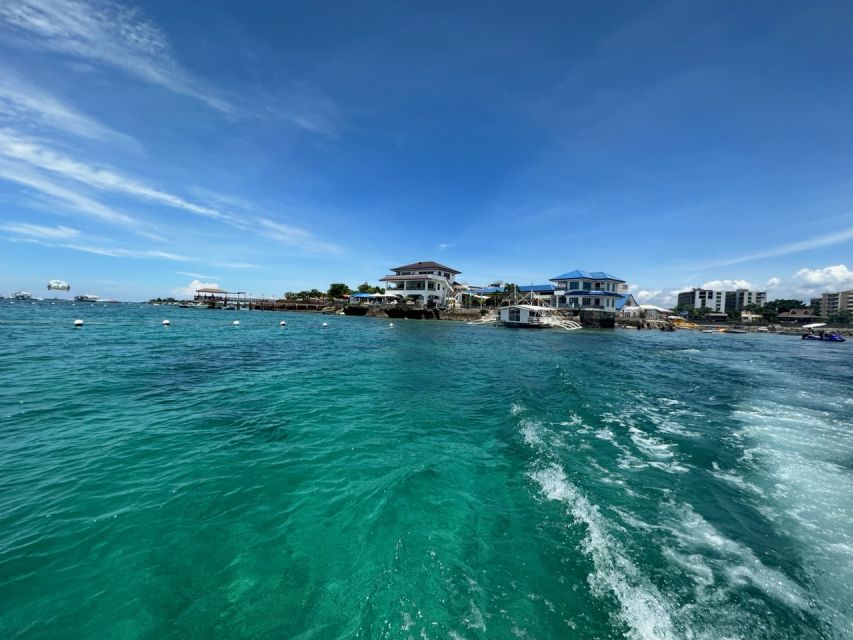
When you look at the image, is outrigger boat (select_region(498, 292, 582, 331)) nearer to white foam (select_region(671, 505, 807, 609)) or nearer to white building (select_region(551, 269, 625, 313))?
white building (select_region(551, 269, 625, 313))

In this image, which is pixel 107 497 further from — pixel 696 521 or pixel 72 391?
pixel 696 521

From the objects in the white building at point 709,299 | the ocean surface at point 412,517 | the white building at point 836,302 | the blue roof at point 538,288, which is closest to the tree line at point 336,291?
the blue roof at point 538,288

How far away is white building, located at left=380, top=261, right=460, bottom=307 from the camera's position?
239 feet

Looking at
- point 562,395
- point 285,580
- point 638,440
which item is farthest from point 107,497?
point 562,395

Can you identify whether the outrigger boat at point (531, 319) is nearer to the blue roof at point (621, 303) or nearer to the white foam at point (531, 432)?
the blue roof at point (621, 303)

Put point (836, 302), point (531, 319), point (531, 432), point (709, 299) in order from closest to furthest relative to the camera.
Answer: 1. point (531, 432)
2. point (531, 319)
3. point (836, 302)
4. point (709, 299)

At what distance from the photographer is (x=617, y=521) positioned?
5453 mm

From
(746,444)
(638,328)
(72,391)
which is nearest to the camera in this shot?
(746,444)

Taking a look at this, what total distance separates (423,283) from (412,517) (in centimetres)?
6873

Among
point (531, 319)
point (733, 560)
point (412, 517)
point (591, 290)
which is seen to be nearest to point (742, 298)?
point (591, 290)

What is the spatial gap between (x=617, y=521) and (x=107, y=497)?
852cm

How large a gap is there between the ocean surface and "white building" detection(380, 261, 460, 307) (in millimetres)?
61286

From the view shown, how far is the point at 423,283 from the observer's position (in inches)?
2884

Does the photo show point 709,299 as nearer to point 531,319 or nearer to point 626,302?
point 626,302
